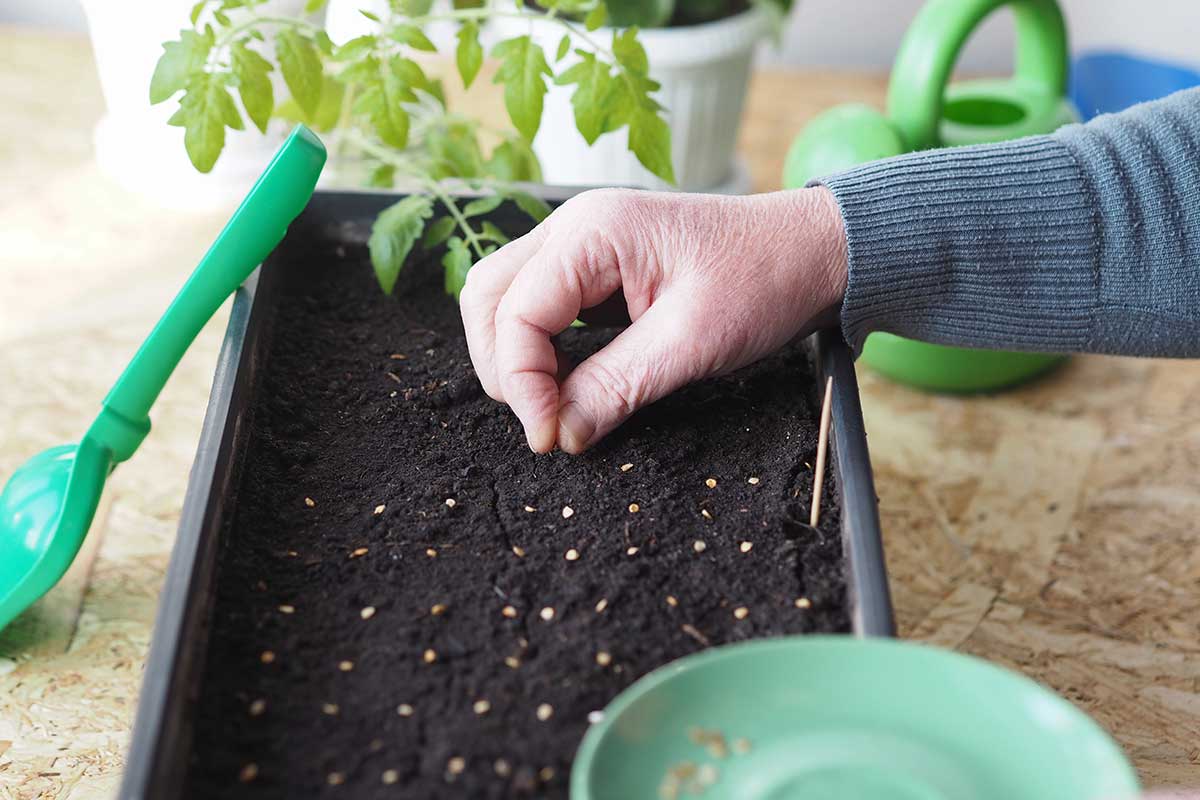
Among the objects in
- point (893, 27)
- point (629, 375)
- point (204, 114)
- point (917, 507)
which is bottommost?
point (917, 507)

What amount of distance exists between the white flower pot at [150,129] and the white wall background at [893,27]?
64 centimetres

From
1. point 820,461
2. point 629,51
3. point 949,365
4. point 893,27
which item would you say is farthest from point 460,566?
point 893,27

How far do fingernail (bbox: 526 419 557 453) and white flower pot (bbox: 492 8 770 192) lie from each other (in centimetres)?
59

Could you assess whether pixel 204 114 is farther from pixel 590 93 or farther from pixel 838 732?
pixel 838 732

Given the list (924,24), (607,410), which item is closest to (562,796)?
(607,410)

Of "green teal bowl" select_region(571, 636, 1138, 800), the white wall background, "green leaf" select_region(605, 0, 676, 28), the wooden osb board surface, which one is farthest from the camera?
the white wall background

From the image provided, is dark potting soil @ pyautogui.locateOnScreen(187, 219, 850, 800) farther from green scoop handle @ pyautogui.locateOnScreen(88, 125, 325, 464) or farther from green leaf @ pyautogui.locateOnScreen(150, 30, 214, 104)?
green leaf @ pyautogui.locateOnScreen(150, 30, 214, 104)

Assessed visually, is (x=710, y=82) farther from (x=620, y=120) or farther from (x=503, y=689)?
(x=503, y=689)

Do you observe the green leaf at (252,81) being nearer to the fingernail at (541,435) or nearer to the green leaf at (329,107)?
the green leaf at (329,107)

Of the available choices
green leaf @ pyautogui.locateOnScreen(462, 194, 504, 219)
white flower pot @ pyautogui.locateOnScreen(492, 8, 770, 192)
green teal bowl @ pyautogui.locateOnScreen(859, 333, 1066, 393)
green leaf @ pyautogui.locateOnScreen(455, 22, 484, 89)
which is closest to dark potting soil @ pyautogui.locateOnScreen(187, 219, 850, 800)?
green leaf @ pyautogui.locateOnScreen(462, 194, 504, 219)

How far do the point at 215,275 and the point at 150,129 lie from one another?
0.63 meters

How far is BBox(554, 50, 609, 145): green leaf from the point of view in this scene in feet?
3.05

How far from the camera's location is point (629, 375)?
812mm

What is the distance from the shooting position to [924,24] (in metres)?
1.25
